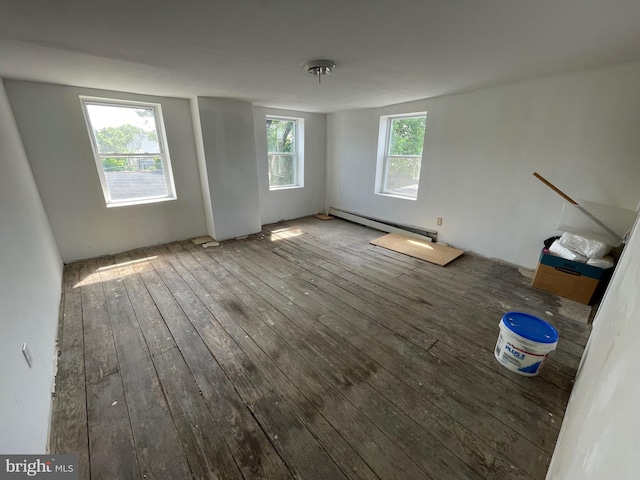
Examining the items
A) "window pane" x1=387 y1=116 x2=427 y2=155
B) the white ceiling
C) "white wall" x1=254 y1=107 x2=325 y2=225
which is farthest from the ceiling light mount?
"white wall" x1=254 y1=107 x2=325 y2=225

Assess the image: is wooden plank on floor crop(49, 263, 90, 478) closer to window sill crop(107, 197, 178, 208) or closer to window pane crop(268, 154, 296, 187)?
window sill crop(107, 197, 178, 208)

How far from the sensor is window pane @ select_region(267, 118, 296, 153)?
4.57 metres

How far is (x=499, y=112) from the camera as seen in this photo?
2.93m

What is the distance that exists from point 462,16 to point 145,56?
210cm

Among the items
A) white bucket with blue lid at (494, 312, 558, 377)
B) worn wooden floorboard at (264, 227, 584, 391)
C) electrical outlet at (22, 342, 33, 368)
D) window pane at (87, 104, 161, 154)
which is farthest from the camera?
window pane at (87, 104, 161, 154)

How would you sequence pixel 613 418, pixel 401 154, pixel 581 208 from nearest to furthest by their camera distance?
pixel 613 418 < pixel 581 208 < pixel 401 154

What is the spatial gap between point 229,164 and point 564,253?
407cm

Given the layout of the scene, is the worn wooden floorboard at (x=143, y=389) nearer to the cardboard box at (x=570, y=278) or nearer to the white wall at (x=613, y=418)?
the white wall at (x=613, y=418)

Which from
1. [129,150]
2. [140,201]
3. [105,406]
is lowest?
[105,406]

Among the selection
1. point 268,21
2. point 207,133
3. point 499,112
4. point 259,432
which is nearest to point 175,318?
point 259,432

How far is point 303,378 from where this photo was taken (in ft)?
5.48

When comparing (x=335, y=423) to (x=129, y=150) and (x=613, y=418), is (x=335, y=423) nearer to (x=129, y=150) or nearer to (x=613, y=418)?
(x=613, y=418)

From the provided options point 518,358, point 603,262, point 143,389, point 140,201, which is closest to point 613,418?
point 518,358

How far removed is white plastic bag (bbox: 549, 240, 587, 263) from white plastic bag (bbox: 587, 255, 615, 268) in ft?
0.14
